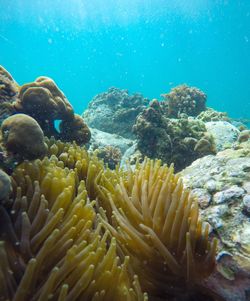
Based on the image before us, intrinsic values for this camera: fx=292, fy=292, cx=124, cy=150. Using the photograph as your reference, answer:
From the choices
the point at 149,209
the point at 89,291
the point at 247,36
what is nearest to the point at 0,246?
the point at 89,291

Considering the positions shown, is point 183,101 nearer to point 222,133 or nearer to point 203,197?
point 222,133

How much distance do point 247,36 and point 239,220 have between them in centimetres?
13244

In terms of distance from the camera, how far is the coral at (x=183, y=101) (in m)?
13.1

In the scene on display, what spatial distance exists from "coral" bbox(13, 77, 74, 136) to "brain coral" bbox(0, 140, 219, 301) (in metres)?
2.26

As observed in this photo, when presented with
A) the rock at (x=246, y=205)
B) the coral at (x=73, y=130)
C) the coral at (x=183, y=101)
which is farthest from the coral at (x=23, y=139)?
the coral at (x=183, y=101)

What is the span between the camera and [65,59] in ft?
453

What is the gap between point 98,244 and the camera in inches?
91.8

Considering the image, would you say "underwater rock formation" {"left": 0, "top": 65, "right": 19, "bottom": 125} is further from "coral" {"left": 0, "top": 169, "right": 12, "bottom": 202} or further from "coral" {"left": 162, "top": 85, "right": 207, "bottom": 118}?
"coral" {"left": 162, "top": 85, "right": 207, "bottom": 118}

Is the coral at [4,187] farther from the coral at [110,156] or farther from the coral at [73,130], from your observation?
the coral at [110,156]

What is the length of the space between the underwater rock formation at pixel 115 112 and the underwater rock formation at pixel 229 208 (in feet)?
32.0

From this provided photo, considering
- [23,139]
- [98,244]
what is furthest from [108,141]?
[98,244]

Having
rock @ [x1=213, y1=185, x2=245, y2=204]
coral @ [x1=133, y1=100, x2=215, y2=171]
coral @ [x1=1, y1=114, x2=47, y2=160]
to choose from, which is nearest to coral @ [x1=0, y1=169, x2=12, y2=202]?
coral @ [x1=1, y1=114, x2=47, y2=160]

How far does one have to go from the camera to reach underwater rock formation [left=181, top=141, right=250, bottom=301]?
7.40 feet

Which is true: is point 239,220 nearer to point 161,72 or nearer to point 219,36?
point 219,36
